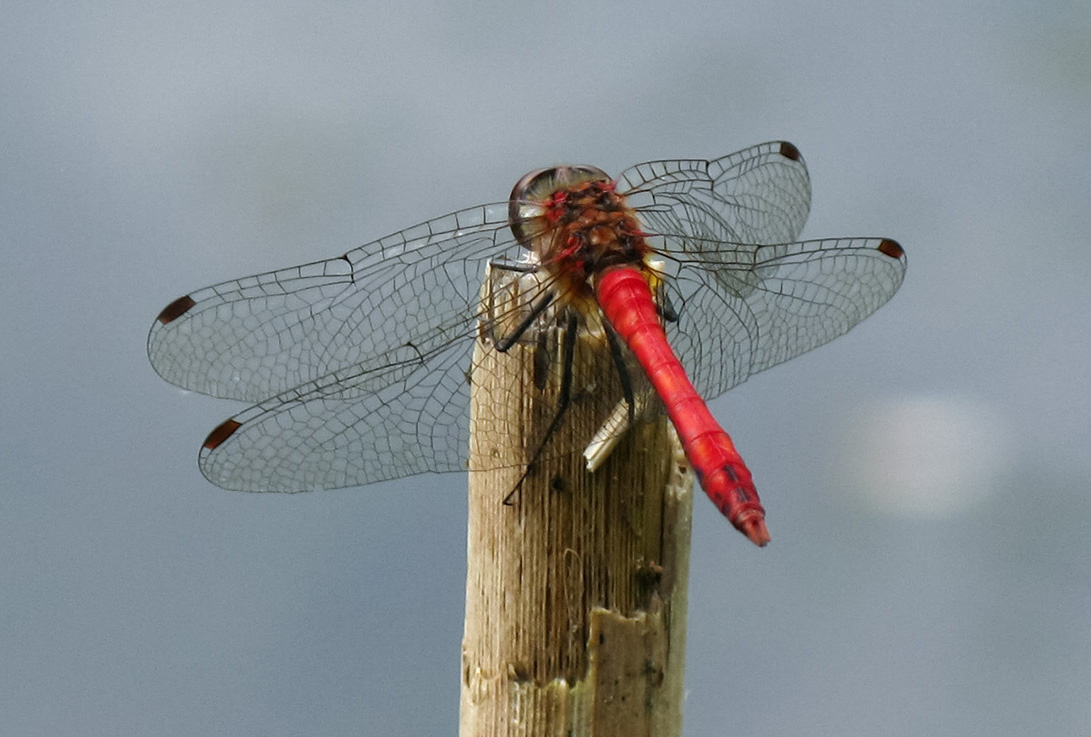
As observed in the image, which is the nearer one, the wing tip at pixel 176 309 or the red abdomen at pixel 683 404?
the red abdomen at pixel 683 404

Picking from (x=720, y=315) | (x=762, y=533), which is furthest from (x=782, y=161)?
(x=762, y=533)

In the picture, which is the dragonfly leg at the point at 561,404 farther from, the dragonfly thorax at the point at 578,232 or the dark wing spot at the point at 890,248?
the dark wing spot at the point at 890,248

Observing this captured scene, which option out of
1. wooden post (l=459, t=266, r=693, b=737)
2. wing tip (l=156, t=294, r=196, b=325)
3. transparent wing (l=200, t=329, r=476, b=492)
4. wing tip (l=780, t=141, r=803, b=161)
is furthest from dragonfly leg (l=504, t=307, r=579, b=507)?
wing tip (l=780, t=141, r=803, b=161)

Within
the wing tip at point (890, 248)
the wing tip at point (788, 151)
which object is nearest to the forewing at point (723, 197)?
the wing tip at point (788, 151)

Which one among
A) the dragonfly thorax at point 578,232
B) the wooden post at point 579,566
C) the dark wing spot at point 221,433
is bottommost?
the wooden post at point 579,566

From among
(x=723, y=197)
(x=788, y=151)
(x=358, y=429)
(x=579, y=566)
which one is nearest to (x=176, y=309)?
(x=358, y=429)

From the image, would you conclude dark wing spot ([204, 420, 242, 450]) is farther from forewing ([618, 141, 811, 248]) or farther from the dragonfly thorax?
forewing ([618, 141, 811, 248])

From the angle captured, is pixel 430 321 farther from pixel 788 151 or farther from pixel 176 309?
pixel 788 151

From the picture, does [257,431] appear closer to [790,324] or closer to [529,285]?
[529,285]
